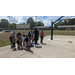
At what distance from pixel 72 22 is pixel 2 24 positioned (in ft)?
256

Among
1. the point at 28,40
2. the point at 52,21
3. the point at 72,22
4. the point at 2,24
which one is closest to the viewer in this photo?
the point at 28,40

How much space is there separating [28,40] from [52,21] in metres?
5.83

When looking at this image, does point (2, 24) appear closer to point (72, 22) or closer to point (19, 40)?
point (72, 22)

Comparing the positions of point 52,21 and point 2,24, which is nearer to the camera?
point 52,21

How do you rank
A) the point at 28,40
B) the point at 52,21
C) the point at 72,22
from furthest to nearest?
the point at 72,22, the point at 52,21, the point at 28,40
